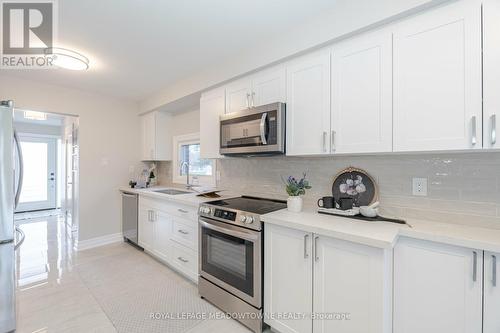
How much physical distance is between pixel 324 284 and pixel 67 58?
3.13 m

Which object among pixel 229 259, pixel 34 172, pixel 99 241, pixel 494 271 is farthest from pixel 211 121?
pixel 34 172

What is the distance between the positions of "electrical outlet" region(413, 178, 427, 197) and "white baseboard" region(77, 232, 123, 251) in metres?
4.27

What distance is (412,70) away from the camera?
1439 mm

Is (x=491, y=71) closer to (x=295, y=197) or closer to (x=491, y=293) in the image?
(x=491, y=293)

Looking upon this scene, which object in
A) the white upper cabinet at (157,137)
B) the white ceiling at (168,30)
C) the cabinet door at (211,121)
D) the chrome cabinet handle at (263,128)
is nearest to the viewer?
the white ceiling at (168,30)

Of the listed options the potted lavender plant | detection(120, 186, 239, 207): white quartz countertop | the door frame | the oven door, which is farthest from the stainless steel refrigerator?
the door frame

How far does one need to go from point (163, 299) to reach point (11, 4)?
2.70m

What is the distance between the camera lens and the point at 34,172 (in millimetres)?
6320

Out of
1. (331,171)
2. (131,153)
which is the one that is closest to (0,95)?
(131,153)

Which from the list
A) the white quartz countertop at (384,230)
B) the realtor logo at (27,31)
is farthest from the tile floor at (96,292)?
the realtor logo at (27,31)

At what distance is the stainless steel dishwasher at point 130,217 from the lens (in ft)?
11.8

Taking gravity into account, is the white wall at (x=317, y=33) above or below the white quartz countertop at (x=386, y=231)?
above

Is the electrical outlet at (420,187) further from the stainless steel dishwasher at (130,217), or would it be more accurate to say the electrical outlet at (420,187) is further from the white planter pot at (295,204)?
the stainless steel dishwasher at (130,217)

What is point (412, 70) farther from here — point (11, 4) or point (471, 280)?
point (11, 4)
